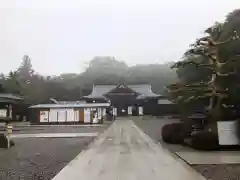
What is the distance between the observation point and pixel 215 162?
10.4m

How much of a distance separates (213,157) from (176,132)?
548 cm

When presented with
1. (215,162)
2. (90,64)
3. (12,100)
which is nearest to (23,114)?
(12,100)

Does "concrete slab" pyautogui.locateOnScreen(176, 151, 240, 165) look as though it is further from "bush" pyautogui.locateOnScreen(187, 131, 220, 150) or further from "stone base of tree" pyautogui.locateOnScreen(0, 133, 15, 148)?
"stone base of tree" pyautogui.locateOnScreen(0, 133, 15, 148)

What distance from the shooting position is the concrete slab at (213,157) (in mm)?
10478

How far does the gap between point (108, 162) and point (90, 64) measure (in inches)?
4092

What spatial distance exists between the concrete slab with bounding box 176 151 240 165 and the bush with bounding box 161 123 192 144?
3.84 metres

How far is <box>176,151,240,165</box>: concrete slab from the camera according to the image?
10.5 meters

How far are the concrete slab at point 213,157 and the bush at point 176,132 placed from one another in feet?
12.6

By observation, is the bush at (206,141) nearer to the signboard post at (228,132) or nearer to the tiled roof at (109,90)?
the signboard post at (228,132)

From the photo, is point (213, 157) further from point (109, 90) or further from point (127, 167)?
point (109, 90)

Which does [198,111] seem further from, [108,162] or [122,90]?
[122,90]

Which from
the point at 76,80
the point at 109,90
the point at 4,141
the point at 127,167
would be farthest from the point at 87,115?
the point at 76,80

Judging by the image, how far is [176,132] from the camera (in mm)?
16953

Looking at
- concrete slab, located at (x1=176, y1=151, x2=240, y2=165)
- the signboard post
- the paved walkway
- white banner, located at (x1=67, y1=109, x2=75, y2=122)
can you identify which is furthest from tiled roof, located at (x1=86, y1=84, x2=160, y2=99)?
the paved walkway
